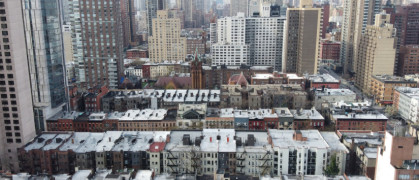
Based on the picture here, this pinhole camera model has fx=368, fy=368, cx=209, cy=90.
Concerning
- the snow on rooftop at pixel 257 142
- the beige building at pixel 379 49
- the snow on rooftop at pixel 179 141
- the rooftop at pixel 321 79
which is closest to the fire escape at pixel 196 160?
the snow on rooftop at pixel 179 141

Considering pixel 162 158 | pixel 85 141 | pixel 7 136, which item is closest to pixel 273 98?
pixel 162 158

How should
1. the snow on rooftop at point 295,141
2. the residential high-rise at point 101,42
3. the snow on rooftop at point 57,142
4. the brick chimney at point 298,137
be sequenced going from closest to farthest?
the snow on rooftop at point 295,141
the brick chimney at point 298,137
the snow on rooftop at point 57,142
the residential high-rise at point 101,42

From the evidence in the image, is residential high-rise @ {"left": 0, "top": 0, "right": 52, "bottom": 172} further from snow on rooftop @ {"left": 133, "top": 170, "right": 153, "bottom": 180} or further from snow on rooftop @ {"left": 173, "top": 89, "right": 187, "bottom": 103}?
snow on rooftop @ {"left": 173, "top": 89, "right": 187, "bottom": 103}

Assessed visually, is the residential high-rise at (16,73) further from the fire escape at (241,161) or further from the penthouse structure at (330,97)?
the penthouse structure at (330,97)

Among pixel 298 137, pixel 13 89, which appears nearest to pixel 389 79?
pixel 298 137

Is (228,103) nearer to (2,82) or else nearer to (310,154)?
(310,154)

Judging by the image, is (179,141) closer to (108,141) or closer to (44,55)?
(108,141)
